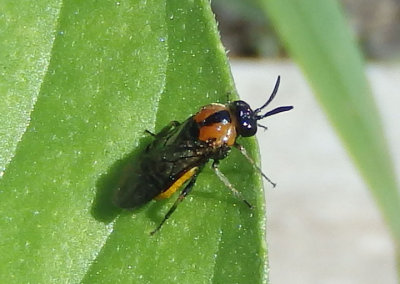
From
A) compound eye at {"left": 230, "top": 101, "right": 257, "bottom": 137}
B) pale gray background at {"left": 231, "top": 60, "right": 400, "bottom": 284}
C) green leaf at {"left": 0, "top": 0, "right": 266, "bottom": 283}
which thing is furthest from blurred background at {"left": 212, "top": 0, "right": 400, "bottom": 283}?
green leaf at {"left": 0, "top": 0, "right": 266, "bottom": 283}

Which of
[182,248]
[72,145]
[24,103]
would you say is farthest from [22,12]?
[182,248]

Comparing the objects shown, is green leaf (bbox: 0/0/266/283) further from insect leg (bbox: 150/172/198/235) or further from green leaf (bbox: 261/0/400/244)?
green leaf (bbox: 261/0/400/244)

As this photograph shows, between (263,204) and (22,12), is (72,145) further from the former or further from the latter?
(263,204)

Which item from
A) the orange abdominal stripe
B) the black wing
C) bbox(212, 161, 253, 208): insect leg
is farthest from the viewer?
the orange abdominal stripe

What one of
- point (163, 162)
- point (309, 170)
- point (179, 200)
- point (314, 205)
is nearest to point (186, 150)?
point (163, 162)

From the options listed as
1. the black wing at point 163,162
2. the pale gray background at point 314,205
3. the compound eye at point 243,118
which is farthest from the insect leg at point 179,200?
the pale gray background at point 314,205

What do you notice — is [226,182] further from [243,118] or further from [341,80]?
[341,80]

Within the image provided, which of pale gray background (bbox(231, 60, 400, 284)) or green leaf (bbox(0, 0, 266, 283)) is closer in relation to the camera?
green leaf (bbox(0, 0, 266, 283))
